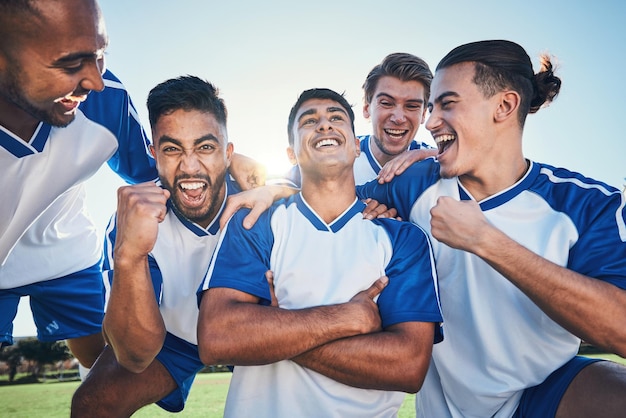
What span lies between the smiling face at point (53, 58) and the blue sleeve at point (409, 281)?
2.14 meters

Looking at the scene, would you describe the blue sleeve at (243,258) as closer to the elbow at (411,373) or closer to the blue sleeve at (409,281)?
the blue sleeve at (409,281)

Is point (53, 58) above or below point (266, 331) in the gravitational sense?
above

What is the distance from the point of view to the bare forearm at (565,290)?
2729 mm

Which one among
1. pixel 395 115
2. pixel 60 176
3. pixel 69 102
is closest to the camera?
pixel 69 102

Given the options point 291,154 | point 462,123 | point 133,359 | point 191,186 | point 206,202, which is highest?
point 462,123

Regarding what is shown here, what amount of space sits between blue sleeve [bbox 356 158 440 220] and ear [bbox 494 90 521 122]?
54 cm

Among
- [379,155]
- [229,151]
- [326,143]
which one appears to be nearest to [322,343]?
[326,143]

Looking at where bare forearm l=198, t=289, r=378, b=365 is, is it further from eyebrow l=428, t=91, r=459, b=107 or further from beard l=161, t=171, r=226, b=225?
eyebrow l=428, t=91, r=459, b=107

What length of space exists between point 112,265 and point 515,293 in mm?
2598

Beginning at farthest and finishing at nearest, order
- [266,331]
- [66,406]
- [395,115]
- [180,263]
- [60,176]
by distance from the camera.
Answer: [66,406] → [395,115] → [60,176] → [180,263] → [266,331]

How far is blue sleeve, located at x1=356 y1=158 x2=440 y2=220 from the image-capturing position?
3686mm

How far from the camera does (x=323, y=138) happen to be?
11.4 ft

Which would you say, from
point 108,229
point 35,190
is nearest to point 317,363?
point 108,229

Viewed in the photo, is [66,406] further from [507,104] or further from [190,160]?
[507,104]
